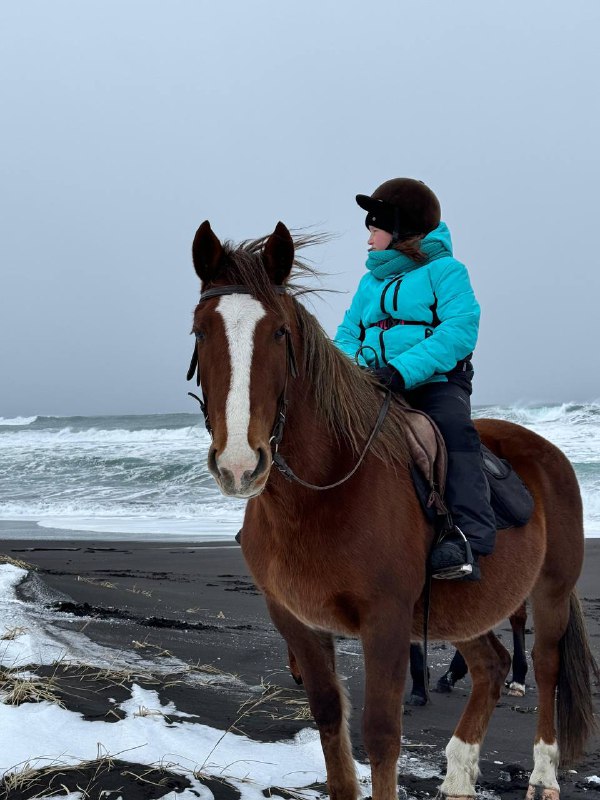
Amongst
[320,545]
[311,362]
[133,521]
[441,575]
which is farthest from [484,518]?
[133,521]

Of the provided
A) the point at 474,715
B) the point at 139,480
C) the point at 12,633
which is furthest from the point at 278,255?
the point at 139,480

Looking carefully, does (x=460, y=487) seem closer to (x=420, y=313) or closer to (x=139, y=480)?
(x=420, y=313)

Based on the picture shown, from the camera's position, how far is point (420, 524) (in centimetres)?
292

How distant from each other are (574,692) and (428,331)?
205 cm

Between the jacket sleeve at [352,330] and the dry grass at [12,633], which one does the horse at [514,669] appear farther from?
A: the dry grass at [12,633]

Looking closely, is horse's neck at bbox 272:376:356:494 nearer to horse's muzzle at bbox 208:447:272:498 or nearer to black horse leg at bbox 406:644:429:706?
horse's muzzle at bbox 208:447:272:498

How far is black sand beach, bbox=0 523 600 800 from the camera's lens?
3664mm

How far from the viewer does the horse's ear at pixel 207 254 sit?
253cm

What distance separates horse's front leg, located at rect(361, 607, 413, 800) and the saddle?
1.80 feet

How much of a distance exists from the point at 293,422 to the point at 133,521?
13180mm

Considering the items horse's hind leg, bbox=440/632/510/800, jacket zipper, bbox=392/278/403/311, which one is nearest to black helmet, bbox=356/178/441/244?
jacket zipper, bbox=392/278/403/311

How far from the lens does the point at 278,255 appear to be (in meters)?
2.57

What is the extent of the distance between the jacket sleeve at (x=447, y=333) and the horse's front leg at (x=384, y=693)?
108 centimetres

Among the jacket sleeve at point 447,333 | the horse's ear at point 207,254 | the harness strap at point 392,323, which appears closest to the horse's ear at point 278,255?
the horse's ear at point 207,254
